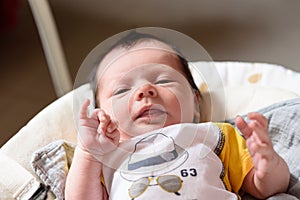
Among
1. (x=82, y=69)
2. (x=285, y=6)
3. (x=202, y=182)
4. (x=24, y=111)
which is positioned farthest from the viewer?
(x=285, y=6)

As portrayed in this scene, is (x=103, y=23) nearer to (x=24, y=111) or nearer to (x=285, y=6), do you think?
(x=24, y=111)

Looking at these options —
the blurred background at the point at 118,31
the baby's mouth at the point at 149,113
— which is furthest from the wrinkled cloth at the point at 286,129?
the blurred background at the point at 118,31

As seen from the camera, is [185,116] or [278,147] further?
[278,147]

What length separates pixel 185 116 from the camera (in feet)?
2.78

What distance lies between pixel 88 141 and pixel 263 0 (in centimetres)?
135

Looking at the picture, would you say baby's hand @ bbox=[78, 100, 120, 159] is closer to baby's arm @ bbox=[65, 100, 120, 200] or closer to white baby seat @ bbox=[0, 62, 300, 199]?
baby's arm @ bbox=[65, 100, 120, 200]

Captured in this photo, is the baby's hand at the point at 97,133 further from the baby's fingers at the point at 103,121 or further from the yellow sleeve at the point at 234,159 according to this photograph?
the yellow sleeve at the point at 234,159

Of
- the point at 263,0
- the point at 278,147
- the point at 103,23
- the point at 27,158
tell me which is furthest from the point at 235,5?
the point at 27,158

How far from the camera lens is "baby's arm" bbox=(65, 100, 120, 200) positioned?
780 mm

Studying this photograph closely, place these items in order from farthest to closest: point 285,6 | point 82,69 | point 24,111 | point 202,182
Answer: point 285,6 → point 24,111 → point 82,69 → point 202,182

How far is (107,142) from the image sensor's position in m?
0.78

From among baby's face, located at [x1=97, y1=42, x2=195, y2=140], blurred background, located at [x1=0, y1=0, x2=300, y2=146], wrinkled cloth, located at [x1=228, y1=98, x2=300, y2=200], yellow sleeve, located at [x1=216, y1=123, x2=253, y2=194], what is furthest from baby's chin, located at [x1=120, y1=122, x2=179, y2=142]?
blurred background, located at [x1=0, y1=0, x2=300, y2=146]

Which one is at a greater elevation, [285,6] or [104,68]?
[104,68]

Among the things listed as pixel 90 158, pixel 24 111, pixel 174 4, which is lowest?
pixel 24 111
